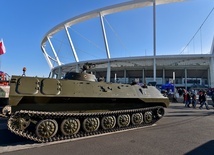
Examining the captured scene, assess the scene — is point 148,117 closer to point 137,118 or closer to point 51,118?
point 137,118

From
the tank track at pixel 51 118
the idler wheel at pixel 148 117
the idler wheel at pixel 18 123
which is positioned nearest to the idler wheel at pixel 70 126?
the tank track at pixel 51 118

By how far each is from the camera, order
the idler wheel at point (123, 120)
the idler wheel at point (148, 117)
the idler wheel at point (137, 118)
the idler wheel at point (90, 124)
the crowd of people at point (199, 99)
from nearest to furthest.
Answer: the idler wheel at point (90, 124) → the idler wheel at point (123, 120) → the idler wheel at point (137, 118) → the idler wheel at point (148, 117) → the crowd of people at point (199, 99)

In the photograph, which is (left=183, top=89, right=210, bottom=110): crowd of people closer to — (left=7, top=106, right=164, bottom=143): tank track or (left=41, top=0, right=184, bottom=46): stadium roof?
(left=7, top=106, right=164, bottom=143): tank track

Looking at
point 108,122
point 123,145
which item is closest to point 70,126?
point 108,122

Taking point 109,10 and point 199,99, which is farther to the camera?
point 109,10

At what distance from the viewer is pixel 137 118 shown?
321 inches

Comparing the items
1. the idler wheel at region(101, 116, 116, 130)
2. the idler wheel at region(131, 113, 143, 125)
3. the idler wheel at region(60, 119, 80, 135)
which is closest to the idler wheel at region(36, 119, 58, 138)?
the idler wheel at region(60, 119, 80, 135)

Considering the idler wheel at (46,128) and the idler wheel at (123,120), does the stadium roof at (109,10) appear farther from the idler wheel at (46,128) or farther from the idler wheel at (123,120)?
the idler wheel at (46,128)

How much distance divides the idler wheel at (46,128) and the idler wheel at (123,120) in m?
2.61

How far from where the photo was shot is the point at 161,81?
174 ft

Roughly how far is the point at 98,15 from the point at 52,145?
38853mm

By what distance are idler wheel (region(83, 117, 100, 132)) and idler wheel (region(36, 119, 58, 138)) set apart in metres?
1.06

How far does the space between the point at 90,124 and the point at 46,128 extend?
5.20 ft

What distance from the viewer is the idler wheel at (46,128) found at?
577 centimetres
